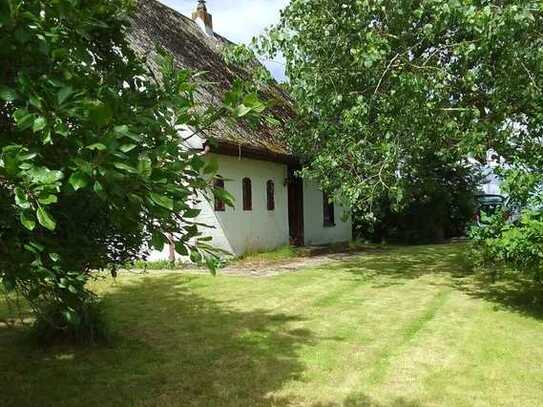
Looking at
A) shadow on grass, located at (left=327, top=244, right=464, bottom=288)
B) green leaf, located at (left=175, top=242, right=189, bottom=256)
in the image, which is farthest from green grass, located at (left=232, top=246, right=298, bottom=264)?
green leaf, located at (left=175, top=242, right=189, bottom=256)

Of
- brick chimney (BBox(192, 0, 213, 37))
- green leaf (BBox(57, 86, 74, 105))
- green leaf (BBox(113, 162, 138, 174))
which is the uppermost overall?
brick chimney (BBox(192, 0, 213, 37))

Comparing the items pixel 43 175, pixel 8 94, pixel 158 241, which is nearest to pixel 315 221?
pixel 158 241

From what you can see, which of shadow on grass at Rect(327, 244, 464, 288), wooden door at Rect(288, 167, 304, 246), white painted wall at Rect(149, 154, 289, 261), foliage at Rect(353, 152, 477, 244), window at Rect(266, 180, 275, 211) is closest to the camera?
shadow on grass at Rect(327, 244, 464, 288)

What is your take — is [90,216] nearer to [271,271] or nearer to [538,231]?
[538,231]

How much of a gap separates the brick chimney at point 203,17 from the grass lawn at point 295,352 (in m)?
14.2

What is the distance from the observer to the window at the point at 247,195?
624 inches

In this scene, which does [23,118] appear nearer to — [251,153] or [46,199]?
[46,199]

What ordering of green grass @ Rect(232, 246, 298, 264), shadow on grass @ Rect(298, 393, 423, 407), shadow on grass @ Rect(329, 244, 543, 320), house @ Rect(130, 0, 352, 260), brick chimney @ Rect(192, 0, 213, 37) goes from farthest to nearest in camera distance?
1. brick chimney @ Rect(192, 0, 213, 37)
2. green grass @ Rect(232, 246, 298, 264)
3. house @ Rect(130, 0, 352, 260)
4. shadow on grass @ Rect(329, 244, 543, 320)
5. shadow on grass @ Rect(298, 393, 423, 407)

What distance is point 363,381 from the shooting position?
18.5ft

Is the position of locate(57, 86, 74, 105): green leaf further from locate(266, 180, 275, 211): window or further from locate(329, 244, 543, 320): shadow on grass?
locate(266, 180, 275, 211): window

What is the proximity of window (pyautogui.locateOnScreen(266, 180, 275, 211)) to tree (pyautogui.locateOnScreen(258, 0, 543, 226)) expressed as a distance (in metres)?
4.43

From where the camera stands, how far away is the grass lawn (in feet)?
17.4

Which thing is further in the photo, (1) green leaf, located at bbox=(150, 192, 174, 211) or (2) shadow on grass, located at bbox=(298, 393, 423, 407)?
(2) shadow on grass, located at bbox=(298, 393, 423, 407)

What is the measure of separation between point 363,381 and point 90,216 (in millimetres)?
3096
